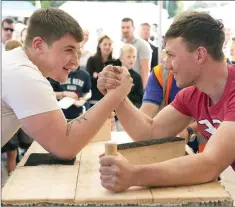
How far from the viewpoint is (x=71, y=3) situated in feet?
22.6

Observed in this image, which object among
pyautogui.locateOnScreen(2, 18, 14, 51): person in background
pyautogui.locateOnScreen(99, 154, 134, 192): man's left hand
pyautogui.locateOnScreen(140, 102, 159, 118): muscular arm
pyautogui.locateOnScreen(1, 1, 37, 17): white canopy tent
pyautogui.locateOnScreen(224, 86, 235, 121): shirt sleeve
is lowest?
pyautogui.locateOnScreen(1, 1, 37, 17): white canopy tent

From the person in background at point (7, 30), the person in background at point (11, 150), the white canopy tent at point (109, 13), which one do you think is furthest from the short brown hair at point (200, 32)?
the white canopy tent at point (109, 13)

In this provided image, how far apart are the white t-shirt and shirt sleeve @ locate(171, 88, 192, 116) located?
0.66 metres

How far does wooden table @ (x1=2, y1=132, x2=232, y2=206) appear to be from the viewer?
1108 mm

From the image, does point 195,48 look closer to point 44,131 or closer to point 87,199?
point 44,131

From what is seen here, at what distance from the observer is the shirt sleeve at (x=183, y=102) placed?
1.86 meters

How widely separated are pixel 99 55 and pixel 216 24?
3.33 metres

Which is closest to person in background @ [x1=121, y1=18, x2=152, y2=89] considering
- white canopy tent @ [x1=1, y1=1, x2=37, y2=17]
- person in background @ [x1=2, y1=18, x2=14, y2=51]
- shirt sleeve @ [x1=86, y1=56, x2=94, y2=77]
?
shirt sleeve @ [x1=86, y1=56, x2=94, y2=77]

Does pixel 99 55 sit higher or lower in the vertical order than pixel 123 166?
lower

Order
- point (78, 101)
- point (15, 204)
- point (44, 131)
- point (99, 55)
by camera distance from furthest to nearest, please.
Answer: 1. point (99, 55)
2. point (78, 101)
3. point (44, 131)
4. point (15, 204)

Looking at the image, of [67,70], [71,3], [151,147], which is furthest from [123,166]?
[71,3]

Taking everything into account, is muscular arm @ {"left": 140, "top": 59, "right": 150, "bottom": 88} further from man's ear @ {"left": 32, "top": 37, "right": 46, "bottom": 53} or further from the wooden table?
the wooden table

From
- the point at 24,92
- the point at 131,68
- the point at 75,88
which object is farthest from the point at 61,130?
the point at 131,68

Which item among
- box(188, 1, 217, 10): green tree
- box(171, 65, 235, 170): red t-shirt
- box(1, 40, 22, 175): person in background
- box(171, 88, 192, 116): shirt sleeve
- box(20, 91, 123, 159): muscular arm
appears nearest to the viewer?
box(20, 91, 123, 159): muscular arm
